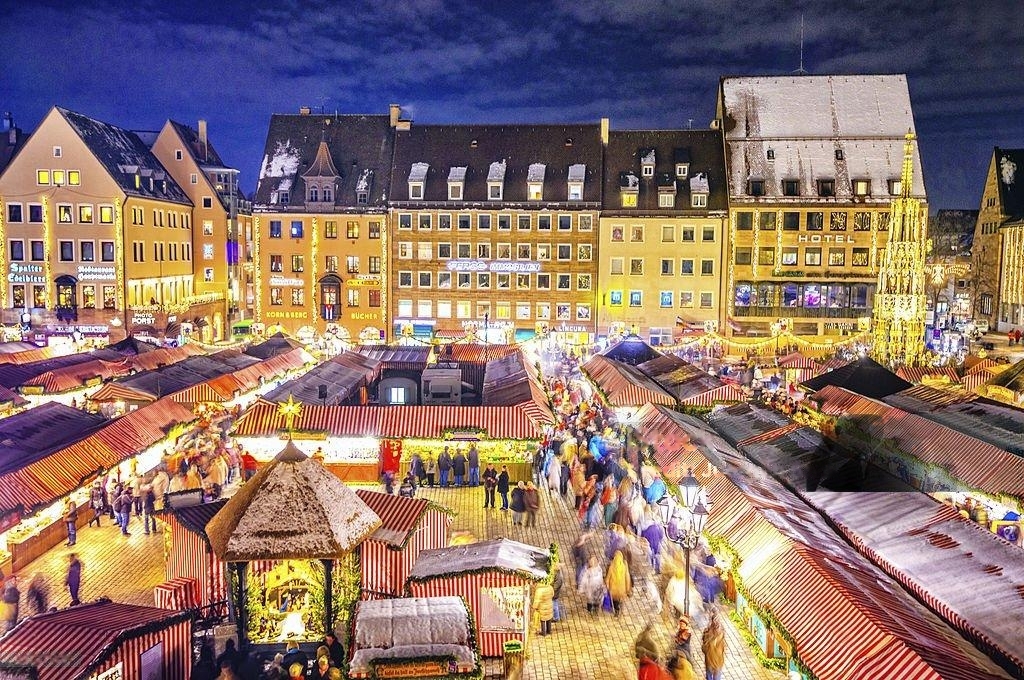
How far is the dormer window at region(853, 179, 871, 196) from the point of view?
A: 51312mm

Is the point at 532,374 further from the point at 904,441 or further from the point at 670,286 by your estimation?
the point at 670,286

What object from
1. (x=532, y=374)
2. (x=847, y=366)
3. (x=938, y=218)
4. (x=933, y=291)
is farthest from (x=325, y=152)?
(x=938, y=218)

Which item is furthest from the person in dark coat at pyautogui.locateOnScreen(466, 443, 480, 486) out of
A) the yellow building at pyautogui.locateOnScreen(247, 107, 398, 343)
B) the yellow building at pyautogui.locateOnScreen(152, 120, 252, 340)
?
the yellow building at pyautogui.locateOnScreen(152, 120, 252, 340)

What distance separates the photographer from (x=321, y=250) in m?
53.9

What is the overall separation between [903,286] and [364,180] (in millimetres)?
32792

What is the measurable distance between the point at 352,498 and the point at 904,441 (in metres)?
13.1

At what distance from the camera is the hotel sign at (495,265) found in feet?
172

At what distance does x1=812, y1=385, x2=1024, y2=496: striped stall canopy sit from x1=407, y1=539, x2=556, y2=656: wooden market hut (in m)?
9.09

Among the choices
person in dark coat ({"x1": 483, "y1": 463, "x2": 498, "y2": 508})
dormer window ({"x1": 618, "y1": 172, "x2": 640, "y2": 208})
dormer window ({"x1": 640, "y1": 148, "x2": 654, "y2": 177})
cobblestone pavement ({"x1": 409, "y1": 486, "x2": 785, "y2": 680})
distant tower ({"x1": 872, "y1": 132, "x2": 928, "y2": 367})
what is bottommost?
cobblestone pavement ({"x1": 409, "y1": 486, "x2": 785, "y2": 680})

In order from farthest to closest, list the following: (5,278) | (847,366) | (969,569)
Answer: (5,278)
(847,366)
(969,569)

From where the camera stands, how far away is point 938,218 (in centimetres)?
9288

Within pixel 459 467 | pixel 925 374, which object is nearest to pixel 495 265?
pixel 925 374

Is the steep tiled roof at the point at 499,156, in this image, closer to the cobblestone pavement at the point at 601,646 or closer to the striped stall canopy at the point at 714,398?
the striped stall canopy at the point at 714,398

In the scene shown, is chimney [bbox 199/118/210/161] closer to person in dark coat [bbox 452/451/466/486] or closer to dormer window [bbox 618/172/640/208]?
dormer window [bbox 618/172/640/208]
